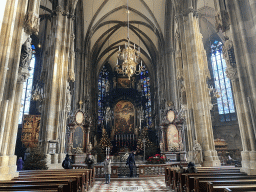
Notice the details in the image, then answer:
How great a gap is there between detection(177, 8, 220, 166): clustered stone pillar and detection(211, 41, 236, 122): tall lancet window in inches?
334

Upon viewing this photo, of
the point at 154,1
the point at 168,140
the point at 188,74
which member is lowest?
the point at 168,140

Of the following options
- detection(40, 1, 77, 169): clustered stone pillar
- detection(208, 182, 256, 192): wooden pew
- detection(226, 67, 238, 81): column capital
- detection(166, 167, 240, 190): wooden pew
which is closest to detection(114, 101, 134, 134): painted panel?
detection(40, 1, 77, 169): clustered stone pillar

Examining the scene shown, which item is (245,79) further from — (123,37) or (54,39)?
(123,37)

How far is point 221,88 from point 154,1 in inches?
435

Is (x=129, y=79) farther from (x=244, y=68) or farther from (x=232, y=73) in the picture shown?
(x=244, y=68)

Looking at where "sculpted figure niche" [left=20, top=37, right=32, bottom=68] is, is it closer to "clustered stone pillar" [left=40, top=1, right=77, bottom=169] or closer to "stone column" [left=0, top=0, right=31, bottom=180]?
"stone column" [left=0, top=0, right=31, bottom=180]

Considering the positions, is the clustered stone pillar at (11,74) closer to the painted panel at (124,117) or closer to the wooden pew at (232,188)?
the wooden pew at (232,188)

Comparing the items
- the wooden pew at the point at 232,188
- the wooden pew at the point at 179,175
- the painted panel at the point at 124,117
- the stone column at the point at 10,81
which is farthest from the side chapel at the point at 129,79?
the wooden pew at the point at 232,188

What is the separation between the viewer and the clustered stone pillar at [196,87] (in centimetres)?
1038

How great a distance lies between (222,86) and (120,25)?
13.6m

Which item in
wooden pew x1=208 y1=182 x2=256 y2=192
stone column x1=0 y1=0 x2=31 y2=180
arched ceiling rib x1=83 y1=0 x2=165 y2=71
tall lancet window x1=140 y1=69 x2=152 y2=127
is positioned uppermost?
arched ceiling rib x1=83 y1=0 x2=165 y2=71

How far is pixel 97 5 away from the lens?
19.7 m

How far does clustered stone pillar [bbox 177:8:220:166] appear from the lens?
1038 cm

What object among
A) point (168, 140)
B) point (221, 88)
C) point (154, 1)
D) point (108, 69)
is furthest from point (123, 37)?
point (168, 140)
